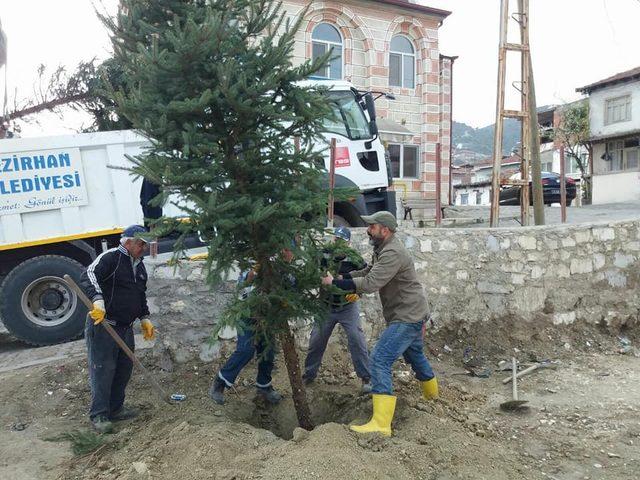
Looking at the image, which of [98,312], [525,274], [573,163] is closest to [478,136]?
[573,163]

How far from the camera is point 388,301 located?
4.57 meters

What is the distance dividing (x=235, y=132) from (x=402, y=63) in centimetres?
1488

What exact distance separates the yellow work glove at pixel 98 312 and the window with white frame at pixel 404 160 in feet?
45.1

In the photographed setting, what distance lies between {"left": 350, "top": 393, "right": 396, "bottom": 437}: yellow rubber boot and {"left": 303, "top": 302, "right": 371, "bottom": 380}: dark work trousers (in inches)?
38.1

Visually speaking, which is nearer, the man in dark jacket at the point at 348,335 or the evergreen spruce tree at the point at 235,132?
the evergreen spruce tree at the point at 235,132

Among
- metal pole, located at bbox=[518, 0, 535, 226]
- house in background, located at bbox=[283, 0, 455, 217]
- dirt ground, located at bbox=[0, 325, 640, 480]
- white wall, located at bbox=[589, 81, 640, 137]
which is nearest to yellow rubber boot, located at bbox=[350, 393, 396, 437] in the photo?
dirt ground, located at bbox=[0, 325, 640, 480]

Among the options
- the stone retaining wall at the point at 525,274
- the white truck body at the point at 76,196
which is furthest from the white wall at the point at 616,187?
the white truck body at the point at 76,196

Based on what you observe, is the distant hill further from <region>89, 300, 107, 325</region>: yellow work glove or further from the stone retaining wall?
<region>89, 300, 107, 325</region>: yellow work glove

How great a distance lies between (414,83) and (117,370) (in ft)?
49.6

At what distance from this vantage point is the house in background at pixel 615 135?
24.4 meters

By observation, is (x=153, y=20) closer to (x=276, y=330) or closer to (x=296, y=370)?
(x=276, y=330)

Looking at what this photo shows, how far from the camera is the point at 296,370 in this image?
4383mm

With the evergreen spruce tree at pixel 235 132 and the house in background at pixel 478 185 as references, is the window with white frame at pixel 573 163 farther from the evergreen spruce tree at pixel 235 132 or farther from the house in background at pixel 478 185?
the evergreen spruce tree at pixel 235 132

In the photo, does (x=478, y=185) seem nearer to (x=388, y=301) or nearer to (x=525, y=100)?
(x=525, y=100)
